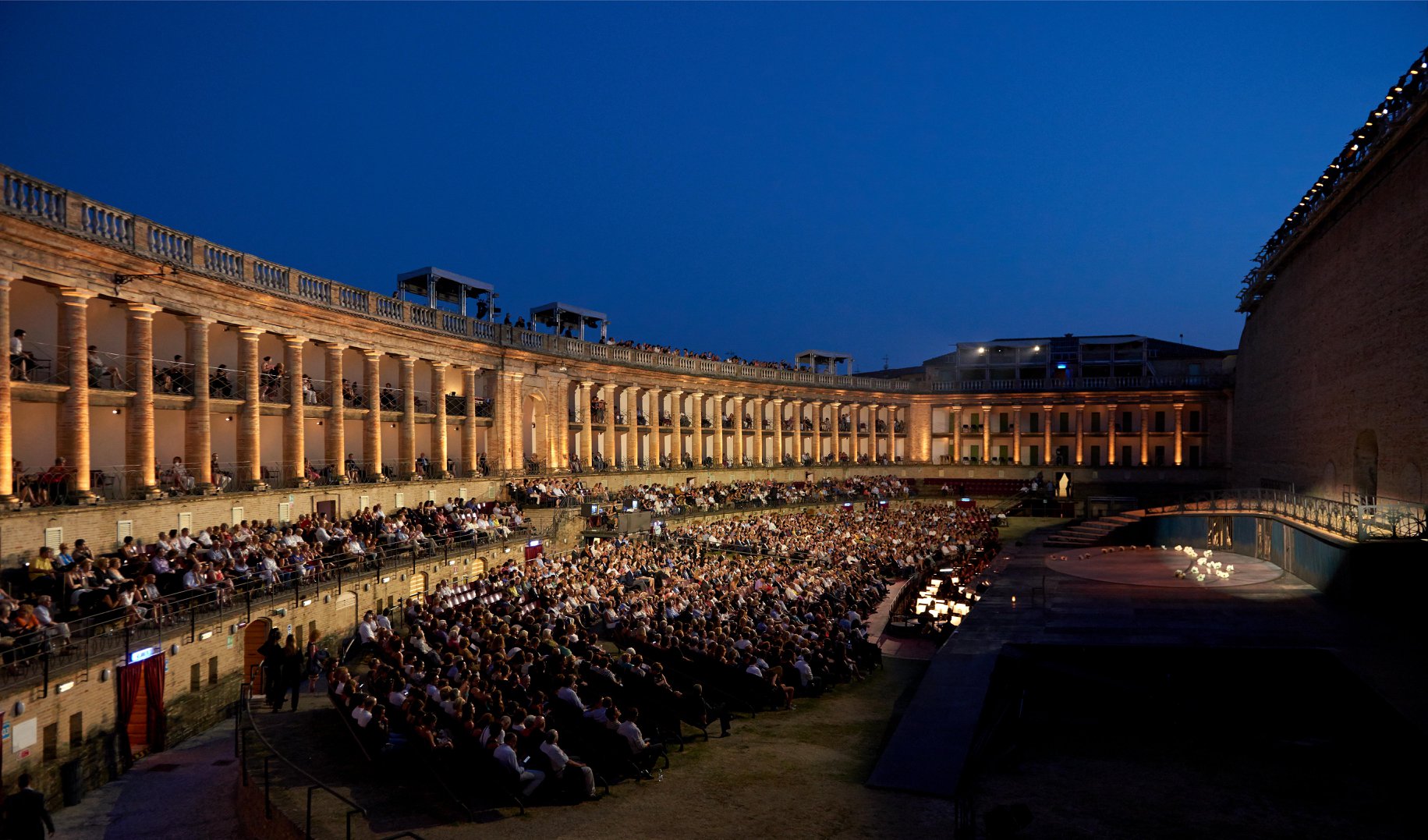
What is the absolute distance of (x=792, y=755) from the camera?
15.3 metres

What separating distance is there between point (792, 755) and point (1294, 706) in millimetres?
11994

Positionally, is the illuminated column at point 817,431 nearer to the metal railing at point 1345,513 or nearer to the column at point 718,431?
the column at point 718,431

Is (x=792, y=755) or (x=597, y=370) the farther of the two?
(x=597, y=370)

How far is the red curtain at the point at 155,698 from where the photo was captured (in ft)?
57.4

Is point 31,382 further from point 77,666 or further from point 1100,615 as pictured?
point 1100,615

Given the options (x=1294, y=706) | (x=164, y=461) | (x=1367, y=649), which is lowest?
(x=1294, y=706)

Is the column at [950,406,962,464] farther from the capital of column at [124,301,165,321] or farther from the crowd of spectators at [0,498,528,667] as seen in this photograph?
the capital of column at [124,301,165,321]

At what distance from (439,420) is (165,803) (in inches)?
1035

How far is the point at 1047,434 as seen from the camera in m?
76.3

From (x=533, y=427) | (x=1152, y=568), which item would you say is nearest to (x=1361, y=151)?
(x=1152, y=568)

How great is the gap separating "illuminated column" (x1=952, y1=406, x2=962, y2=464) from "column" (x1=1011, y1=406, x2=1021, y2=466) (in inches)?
179

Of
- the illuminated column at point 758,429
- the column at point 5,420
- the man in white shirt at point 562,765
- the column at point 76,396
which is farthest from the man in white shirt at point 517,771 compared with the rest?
the illuminated column at point 758,429

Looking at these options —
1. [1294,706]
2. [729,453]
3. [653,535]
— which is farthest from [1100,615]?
[729,453]

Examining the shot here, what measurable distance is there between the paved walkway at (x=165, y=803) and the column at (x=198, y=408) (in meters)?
11.9
